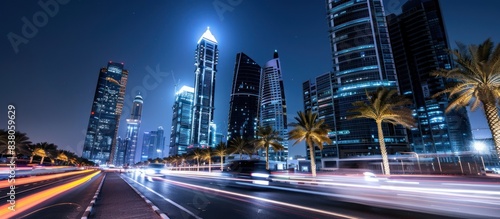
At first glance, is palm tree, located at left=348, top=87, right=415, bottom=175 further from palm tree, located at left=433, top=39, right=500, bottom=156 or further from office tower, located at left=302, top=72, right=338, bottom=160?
office tower, located at left=302, top=72, right=338, bottom=160

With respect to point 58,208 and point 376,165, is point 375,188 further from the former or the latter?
point 376,165

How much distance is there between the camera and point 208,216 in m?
7.30

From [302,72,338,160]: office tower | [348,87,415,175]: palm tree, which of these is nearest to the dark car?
[348,87,415,175]: palm tree

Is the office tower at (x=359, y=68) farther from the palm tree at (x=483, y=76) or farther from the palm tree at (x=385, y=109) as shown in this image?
the palm tree at (x=483, y=76)

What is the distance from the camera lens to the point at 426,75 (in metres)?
132

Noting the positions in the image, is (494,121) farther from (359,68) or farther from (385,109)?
(359,68)

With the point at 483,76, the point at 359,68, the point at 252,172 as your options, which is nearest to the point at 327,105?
the point at 359,68

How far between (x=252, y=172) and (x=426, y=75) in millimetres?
157483

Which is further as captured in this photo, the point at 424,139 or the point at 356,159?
the point at 424,139

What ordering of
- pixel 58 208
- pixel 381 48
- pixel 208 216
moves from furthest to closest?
pixel 381 48 → pixel 58 208 → pixel 208 216

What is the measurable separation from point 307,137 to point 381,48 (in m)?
94.1

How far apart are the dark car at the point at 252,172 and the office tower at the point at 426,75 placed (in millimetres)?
133818

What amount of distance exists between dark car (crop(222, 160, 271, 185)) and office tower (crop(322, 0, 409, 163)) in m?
92.2

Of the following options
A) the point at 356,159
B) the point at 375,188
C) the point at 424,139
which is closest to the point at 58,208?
the point at 375,188
